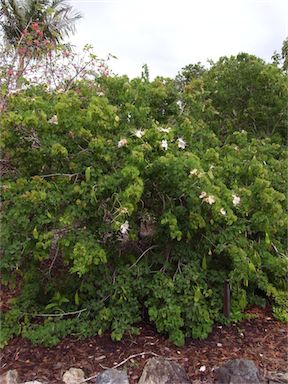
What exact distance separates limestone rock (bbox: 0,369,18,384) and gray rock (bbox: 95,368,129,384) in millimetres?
551

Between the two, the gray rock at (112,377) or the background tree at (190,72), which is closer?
the gray rock at (112,377)

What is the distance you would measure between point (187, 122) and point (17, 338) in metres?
2.13

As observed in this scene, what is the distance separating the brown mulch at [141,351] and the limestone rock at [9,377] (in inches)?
1.7

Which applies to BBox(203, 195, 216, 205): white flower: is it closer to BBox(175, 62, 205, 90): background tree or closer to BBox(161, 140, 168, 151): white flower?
BBox(161, 140, 168, 151): white flower

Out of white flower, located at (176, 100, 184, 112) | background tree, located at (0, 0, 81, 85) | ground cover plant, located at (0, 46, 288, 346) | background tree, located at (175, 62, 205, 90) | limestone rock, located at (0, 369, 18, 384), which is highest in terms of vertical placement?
background tree, located at (0, 0, 81, 85)

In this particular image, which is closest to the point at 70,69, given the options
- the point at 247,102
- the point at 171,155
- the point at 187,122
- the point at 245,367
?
the point at 247,102

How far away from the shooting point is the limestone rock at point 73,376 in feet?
8.45

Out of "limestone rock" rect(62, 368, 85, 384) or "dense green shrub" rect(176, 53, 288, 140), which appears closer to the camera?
"limestone rock" rect(62, 368, 85, 384)

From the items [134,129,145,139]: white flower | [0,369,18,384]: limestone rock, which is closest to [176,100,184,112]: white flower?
[134,129,145,139]: white flower

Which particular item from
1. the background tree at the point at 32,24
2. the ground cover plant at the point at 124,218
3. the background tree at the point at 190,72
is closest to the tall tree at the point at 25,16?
the background tree at the point at 32,24

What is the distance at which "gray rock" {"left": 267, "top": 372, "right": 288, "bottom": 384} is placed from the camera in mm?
2558

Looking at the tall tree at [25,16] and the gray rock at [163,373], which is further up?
the tall tree at [25,16]

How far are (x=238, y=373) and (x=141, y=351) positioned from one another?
0.73 metres

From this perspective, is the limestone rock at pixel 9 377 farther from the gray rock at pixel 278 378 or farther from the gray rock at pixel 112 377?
the gray rock at pixel 278 378
